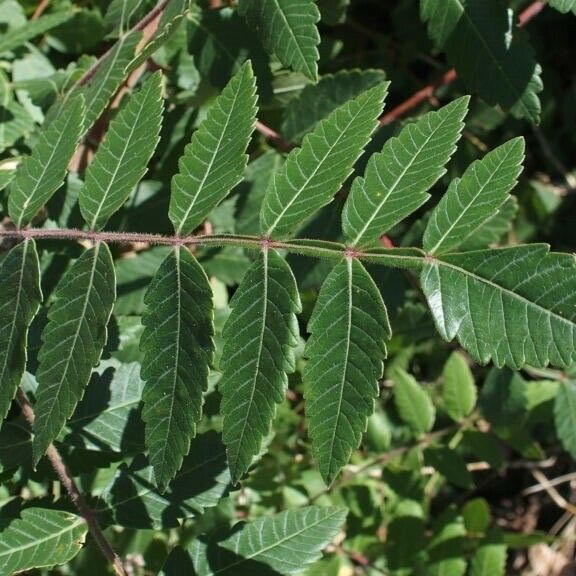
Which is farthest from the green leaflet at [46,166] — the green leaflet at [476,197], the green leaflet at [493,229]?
the green leaflet at [493,229]

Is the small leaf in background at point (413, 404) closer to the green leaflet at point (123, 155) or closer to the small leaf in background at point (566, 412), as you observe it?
the small leaf in background at point (566, 412)

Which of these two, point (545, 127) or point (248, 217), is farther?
point (545, 127)

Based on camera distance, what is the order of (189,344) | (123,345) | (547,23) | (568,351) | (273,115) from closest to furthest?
(568,351) → (189,344) → (123,345) → (273,115) → (547,23)

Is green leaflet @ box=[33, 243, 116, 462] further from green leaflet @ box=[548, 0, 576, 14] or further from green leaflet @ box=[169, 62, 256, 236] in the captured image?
green leaflet @ box=[548, 0, 576, 14]

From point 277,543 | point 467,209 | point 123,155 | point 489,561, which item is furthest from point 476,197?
point 489,561

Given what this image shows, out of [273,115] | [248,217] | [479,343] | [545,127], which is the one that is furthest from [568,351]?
[545,127]

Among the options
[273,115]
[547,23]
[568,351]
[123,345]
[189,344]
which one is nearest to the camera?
[568,351]

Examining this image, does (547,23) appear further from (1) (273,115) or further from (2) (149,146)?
(2) (149,146)

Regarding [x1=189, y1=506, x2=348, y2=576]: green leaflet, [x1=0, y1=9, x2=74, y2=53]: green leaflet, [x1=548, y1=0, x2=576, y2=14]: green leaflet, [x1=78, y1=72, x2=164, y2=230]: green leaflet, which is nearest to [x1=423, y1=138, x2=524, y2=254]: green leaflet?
[x1=548, y1=0, x2=576, y2=14]: green leaflet
